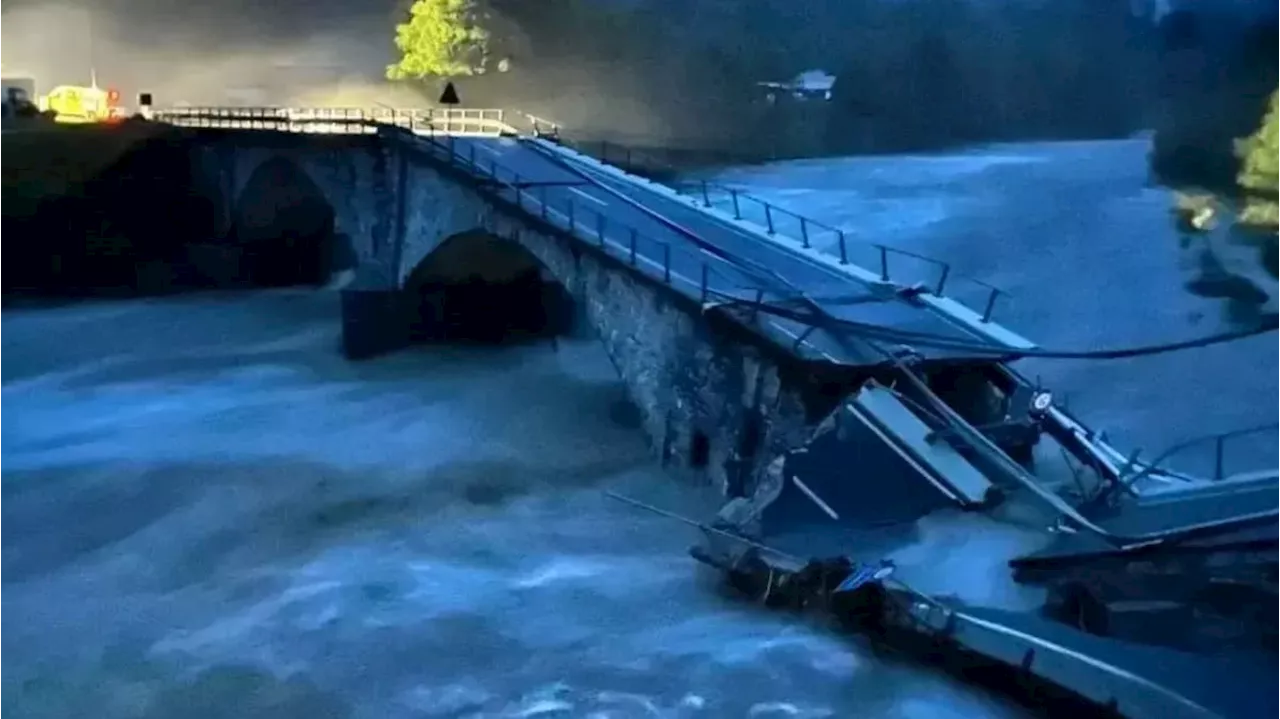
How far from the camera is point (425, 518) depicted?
12.6m

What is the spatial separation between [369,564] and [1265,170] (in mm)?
9877

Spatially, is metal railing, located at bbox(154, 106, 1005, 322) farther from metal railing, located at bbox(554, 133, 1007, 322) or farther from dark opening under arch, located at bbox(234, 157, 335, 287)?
dark opening under arch, located at bbox(234, 157, 335, 287)

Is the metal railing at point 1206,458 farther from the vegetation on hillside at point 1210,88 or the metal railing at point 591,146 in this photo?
the vegetation on hillside at point 1210,88

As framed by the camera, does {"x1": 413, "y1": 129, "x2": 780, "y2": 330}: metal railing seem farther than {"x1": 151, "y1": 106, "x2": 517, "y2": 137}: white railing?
No

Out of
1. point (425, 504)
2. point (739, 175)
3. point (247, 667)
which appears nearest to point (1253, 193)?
point (739, 175)

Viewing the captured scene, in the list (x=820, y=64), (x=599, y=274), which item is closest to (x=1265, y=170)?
(x=599, y=274)

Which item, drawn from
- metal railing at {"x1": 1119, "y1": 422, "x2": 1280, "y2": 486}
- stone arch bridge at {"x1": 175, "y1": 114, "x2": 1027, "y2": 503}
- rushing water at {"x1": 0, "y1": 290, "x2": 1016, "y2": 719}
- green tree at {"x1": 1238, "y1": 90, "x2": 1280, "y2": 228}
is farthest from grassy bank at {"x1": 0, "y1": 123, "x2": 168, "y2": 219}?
metal railing at {"x1": 1119, "y1": 422, "x2": 1280, "y2": 486}

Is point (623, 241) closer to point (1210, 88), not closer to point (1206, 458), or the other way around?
point (1206, 458)

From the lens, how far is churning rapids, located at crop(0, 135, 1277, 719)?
31.4ft

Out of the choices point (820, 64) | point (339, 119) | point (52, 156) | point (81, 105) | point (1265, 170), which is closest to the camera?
point (1265, 170)

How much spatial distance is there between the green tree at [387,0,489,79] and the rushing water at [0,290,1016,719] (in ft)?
27.0

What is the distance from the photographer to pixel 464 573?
449 inches

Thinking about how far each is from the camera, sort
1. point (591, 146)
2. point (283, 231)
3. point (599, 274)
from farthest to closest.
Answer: point (283, 231)
point (591, 146)
point (599, 274)

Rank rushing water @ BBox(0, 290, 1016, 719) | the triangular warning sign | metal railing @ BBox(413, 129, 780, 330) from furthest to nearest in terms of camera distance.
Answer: the triangular warning sign
metal railing @ BBox(413, 129, 780, 330)
rushing water @ BBox(0, 290, 1016, 719)
